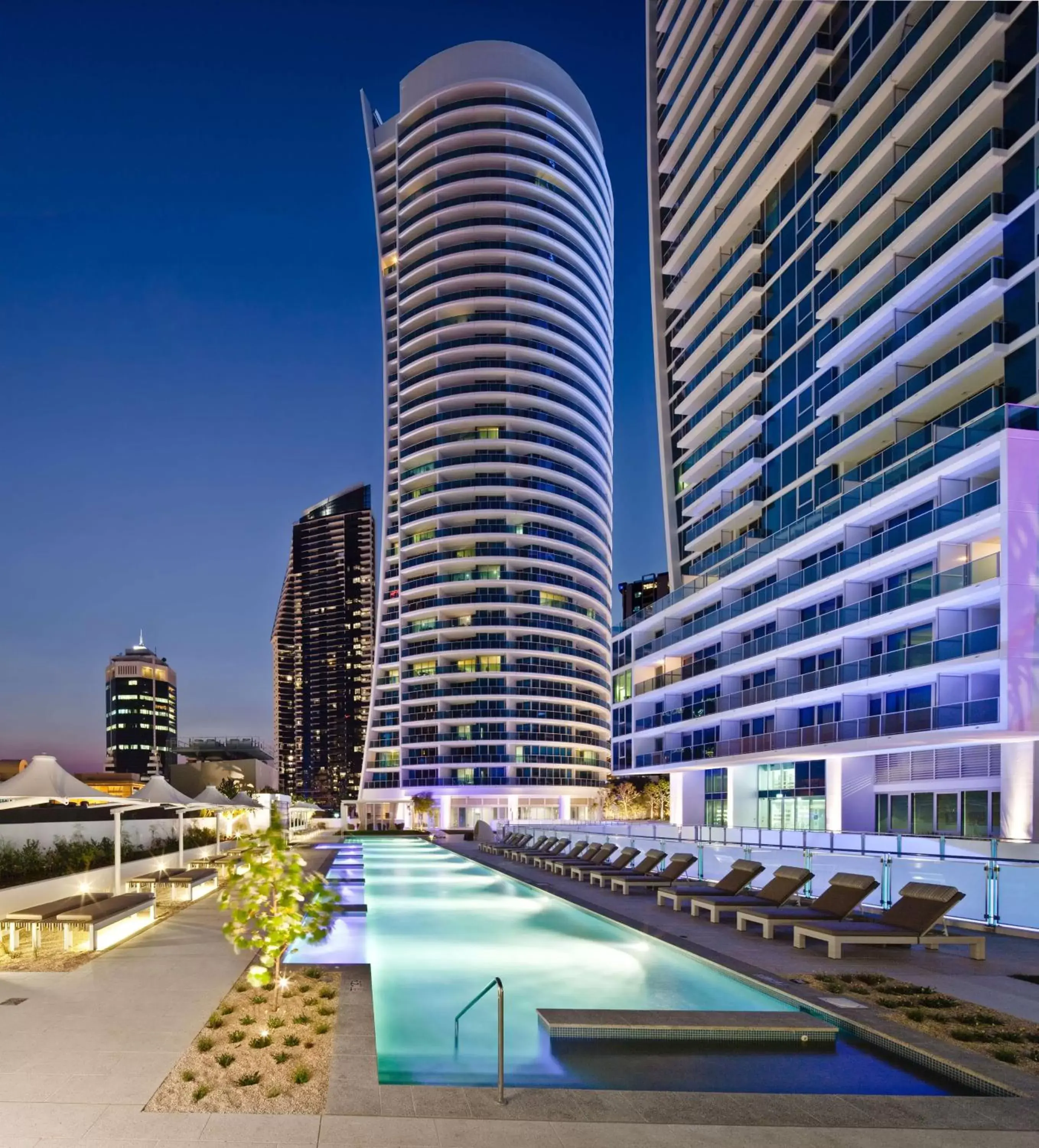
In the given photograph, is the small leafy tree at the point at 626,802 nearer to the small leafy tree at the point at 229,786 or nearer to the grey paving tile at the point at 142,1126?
the small leafy tree at the point at 229,786

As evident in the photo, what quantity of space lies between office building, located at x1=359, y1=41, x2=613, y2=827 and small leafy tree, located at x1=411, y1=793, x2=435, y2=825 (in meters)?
1.19

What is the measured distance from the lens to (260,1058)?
7.43m

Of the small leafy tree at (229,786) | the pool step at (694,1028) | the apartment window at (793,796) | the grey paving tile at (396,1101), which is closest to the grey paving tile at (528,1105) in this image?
the grey paving tile at (396,1101)

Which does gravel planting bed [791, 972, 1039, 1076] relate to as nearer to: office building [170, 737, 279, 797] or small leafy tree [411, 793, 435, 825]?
office building [170, 737, 279, 797]

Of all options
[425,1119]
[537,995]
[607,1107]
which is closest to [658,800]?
[537,995]

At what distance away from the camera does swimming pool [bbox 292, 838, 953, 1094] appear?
7695 millimetres

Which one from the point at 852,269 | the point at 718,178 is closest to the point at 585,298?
the point at 718,178

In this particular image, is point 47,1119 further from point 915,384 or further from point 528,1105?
point 915,384

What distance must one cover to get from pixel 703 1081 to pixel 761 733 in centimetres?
3516

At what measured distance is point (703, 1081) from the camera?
7.45 m

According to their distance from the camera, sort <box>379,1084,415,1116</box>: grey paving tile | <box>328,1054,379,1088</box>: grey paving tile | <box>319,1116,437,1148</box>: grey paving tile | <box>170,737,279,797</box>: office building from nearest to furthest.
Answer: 1. <box>319,1116,437,1148</box>: grey paving tile
2. <box>379,1084,415,1116</box>: grey paving tile
3. <box>328,1054,379,1088</box>: grey paving tile
4. <box>170,737,279,797</box>: office building

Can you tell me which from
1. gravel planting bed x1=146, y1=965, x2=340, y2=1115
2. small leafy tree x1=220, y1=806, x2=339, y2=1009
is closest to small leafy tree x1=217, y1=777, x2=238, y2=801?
gravel planting bed x1=146, y1=965, x2=340, y2=1115

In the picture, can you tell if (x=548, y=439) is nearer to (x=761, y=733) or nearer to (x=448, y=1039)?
(x=761, y=733)

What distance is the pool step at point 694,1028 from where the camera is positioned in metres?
8.45
